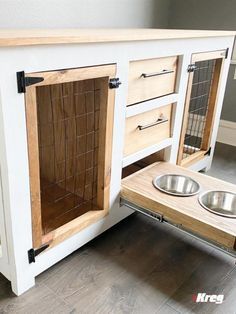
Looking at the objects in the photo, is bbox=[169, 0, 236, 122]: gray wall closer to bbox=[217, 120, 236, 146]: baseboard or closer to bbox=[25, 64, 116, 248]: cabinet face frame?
bbox=[217, 120, 236, 146]: baseboard

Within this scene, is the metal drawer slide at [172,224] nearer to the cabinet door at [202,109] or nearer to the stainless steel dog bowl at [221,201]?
the stainless steel dog bowl at [221,201]

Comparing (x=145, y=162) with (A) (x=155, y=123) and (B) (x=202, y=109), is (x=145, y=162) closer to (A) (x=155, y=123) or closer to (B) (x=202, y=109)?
(A) (x=155, y=123)

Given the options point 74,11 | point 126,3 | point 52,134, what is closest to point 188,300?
point 52,134

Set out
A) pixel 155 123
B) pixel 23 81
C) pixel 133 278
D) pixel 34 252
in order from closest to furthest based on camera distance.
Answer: pixel 23 81, pixel 34 252, pixel 133 278, pixel 155 123

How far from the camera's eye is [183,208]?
1.18m

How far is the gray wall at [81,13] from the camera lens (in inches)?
55.2

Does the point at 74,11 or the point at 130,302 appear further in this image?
the point at 74,11

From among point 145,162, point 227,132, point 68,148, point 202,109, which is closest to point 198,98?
point 202,109

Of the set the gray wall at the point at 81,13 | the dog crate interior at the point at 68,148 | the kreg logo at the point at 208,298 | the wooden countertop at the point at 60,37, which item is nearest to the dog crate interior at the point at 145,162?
the dog crate interior at the point at 68,148

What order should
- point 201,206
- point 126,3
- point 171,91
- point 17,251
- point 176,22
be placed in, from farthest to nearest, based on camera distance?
point 176,22 < point 126,3 < point 171,91 < point 201,206 < point 17,251

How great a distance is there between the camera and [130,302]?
104 cm

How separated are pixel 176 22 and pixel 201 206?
1701 mm

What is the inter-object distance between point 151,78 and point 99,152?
0.37 meters

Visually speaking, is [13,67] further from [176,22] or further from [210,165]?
[176,22]
